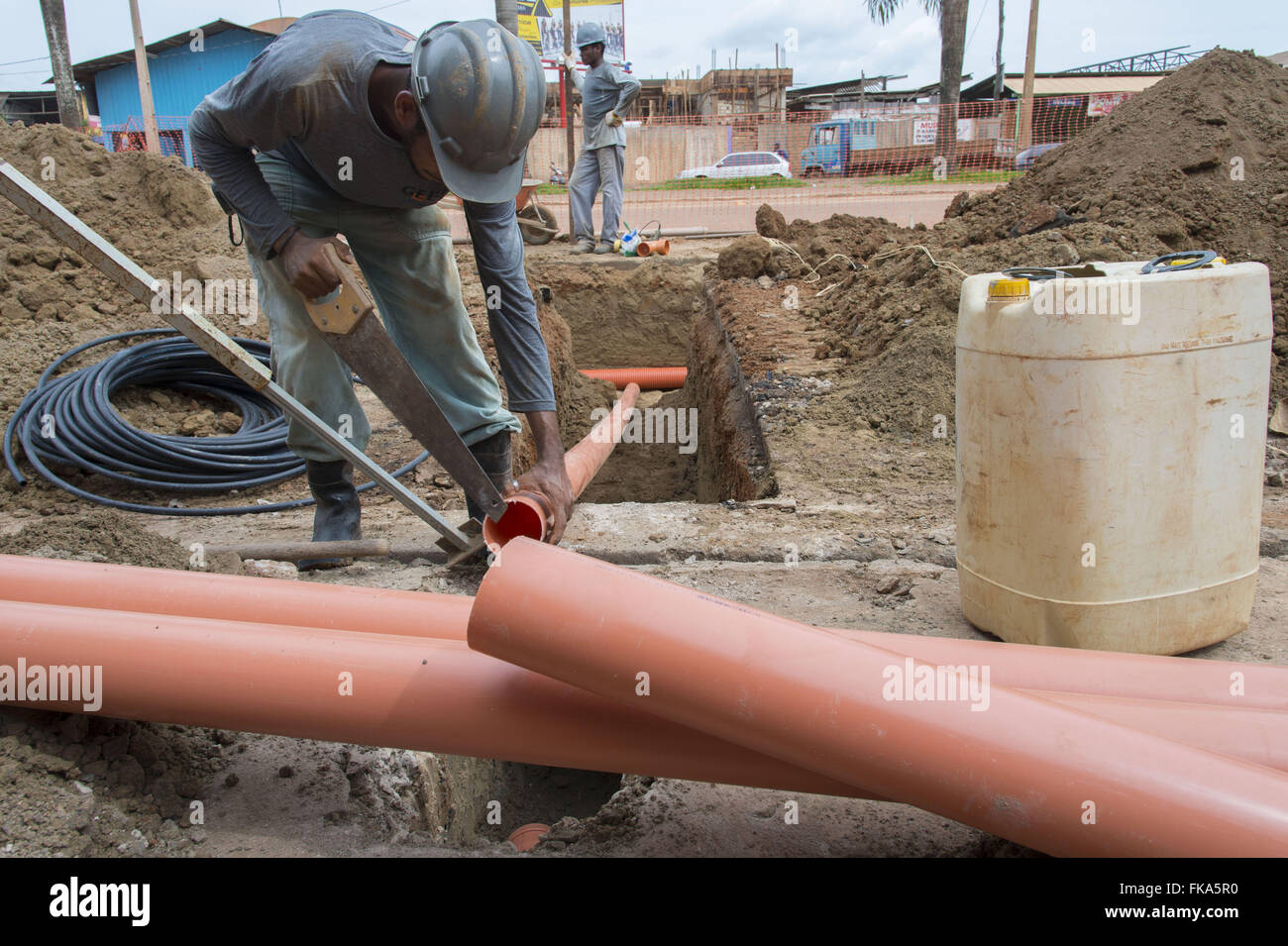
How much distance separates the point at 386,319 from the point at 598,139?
21.8 feet

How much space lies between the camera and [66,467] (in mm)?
4027

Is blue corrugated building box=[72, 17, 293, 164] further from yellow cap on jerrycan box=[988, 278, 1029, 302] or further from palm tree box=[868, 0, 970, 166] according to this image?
yellow cap on jerrycan box=[988, 278, 1029, 302]

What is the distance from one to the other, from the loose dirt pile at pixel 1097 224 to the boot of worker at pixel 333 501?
2.57 metres

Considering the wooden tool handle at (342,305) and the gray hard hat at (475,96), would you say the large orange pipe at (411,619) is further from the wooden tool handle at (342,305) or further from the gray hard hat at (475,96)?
the gray hard hat at (475,96)

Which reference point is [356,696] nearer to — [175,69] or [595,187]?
[595,187]

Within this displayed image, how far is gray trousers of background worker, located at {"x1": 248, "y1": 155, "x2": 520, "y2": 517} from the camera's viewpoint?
113 inches

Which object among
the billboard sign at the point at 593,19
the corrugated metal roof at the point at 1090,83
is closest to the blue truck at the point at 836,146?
the billboard sign at the point at 593,19

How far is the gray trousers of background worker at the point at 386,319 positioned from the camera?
2867mm

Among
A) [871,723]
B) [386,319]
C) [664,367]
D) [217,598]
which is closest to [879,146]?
[664,367]

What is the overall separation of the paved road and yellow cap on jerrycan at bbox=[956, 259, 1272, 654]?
33.9 ft

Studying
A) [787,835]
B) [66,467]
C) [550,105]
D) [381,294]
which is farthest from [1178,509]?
[550,105]

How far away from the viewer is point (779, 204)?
1602 centimetres

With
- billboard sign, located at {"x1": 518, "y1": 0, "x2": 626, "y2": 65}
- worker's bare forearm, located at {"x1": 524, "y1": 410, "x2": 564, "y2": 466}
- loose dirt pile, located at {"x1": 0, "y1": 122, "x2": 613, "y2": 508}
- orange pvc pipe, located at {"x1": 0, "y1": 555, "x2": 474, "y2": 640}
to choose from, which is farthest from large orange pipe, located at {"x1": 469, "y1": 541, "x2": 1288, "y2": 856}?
billboard sign, located at {"x1": 518, "y1": 0, "x2": 626, "y2": 65}
